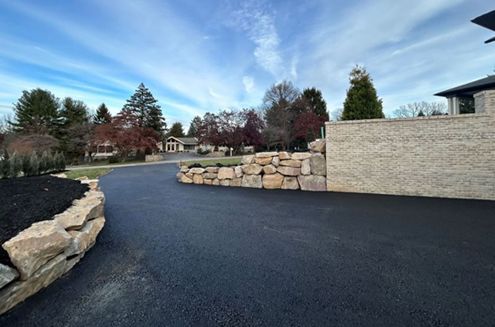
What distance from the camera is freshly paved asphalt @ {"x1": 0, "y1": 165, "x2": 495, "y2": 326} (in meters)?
1.61

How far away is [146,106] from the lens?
2942 cm

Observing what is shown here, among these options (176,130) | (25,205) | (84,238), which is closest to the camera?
(84,238)

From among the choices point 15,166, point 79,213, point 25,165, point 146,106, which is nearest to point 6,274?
point 79,213

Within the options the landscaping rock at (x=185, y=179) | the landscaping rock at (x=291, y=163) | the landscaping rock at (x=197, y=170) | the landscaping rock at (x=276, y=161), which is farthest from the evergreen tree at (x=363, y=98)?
the landscaping rock at (x=185, y=179)

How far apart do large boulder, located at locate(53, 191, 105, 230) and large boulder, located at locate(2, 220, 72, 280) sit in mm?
365

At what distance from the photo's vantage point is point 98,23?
782cm

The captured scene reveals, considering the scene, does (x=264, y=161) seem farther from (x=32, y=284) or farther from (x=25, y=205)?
(x=32, y=284)

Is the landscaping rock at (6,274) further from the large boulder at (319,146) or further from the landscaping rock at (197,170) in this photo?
the large boulder at (319,146)

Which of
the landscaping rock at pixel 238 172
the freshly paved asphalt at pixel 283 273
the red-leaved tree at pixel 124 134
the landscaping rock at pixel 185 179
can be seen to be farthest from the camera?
the red-leaved tree at pixel 124 134

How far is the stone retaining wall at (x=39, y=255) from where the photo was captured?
1.75m

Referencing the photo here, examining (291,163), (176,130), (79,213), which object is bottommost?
(79,213)

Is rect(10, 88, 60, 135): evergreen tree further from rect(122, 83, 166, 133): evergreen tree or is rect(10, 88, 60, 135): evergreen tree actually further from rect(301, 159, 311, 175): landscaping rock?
rect(301, 159, 311, 175): landscaping rock

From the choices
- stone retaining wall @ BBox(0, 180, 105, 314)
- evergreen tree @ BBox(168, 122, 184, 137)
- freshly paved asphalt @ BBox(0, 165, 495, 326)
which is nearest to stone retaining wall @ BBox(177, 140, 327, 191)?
freshly paved asphalt @ BBox(0, 165, 495, 326)

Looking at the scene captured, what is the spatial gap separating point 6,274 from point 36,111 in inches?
1388
